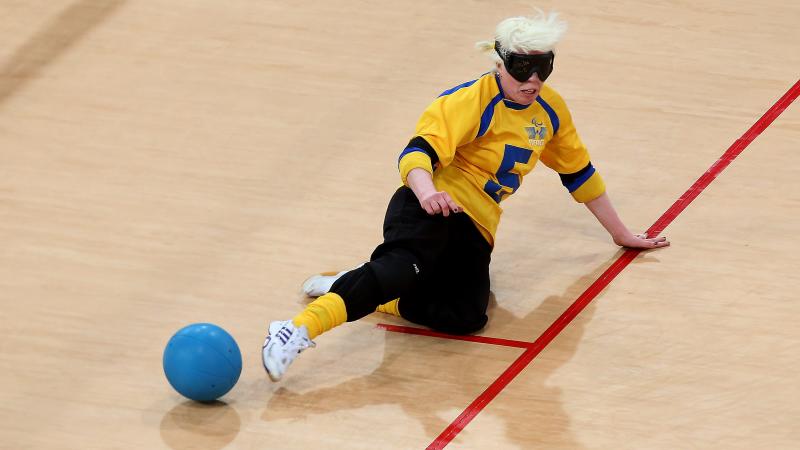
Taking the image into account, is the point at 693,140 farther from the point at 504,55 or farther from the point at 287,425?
the point at 287,425

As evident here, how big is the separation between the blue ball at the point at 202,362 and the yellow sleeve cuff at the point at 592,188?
1.26 metres

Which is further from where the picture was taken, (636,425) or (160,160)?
(160,160)

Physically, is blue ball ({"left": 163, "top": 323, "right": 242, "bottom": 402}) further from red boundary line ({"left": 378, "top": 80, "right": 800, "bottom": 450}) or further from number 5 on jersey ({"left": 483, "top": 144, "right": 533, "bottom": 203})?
number 5 on jersey ({"left": 483, "top": 144, "right": 533, "bottom": 203})

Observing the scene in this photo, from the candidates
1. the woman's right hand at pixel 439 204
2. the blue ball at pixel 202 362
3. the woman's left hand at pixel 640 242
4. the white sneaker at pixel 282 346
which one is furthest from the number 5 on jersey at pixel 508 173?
the blue ball at pixel 202 362

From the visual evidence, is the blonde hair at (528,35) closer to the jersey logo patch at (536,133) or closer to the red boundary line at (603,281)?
the jersey logo patch at (536,133)

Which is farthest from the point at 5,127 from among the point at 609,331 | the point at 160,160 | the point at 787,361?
the point at 787,361

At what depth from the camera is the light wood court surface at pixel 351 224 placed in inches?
137

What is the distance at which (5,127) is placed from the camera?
4.88m

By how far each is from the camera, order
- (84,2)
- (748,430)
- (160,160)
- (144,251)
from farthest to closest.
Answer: (84,2) < (160,160) < (144,251) < (748,430)

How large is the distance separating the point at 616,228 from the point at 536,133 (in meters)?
0.51

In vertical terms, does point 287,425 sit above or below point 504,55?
below

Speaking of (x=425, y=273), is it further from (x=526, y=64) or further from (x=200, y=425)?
(x=200, y=425)

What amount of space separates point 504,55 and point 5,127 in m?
2.21

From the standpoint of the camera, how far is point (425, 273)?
370 cm
